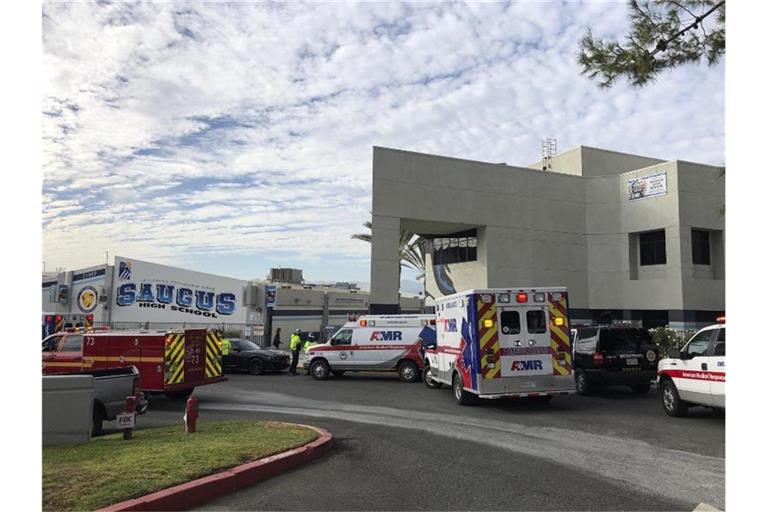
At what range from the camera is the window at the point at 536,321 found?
13117 mm

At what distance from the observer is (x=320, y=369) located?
2042 cm

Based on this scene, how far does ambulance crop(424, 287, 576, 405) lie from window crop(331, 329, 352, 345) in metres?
7.27

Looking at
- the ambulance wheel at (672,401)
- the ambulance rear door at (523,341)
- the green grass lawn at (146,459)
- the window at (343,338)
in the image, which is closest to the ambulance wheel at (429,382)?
the window at (343,338)

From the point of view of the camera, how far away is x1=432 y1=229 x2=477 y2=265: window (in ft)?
109

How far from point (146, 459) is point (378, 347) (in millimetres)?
12941

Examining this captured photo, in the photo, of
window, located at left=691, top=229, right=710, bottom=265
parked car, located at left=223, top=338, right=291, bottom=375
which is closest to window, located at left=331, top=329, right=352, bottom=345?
parked car, located at left=223, top=338, right=291, bottom=375

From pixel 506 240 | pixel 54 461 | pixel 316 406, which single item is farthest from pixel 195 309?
pixel 54 461

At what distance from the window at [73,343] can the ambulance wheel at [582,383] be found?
12.9m

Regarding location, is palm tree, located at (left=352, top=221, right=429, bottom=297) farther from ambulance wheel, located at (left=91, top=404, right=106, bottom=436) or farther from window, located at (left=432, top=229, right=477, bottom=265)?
ambulance wheel, located at (left=91, top=404, right=106, bottom=436)

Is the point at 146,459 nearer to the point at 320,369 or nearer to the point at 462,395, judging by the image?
the point at 462,395

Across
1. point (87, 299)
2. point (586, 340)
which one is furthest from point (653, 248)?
point (87, 299)

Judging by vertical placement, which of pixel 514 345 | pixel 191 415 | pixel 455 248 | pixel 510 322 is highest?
pixel 455 248
